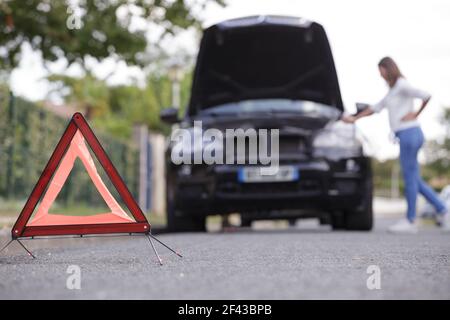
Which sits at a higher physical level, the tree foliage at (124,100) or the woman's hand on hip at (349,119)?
the tree foliage at (124,100)

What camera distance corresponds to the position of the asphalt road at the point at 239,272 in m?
3.33

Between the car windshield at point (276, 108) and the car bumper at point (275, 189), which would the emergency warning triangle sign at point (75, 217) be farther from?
the car windshield at point (276, 108)

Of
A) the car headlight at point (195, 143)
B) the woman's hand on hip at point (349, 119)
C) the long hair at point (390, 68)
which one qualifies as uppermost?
the long hair at point (390, 68)

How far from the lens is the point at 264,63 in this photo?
29.5 ft

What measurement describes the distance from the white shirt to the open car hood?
590 millimetres

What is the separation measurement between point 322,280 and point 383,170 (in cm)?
10689

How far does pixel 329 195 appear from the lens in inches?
316

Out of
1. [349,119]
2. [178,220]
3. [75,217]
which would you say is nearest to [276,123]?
[349,119]

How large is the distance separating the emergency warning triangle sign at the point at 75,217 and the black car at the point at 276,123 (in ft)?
10.5

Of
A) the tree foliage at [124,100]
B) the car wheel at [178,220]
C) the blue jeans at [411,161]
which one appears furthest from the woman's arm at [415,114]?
the tree foliage at [124,100]

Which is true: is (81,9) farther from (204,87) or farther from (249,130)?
(249,130)

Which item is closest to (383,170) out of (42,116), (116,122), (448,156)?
(448,156)

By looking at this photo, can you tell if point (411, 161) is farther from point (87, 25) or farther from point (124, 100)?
point (124, 100)

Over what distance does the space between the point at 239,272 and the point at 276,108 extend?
4.80 m
